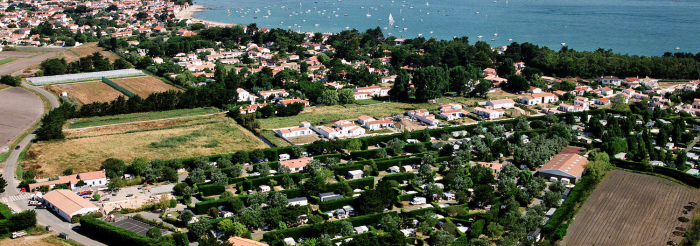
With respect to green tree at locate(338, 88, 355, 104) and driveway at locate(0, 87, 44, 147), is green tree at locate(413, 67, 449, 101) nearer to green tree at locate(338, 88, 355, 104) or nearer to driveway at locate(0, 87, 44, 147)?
green tree at locate(338, 88, 355, 104)

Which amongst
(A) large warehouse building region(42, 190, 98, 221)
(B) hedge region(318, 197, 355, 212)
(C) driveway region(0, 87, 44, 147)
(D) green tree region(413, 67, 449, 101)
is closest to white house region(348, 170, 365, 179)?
(B) hedge region(318, 197, 355, 212)

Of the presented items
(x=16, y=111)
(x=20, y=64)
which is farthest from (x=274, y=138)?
(x=20, y=64)

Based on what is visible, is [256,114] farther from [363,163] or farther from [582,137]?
[582,137]

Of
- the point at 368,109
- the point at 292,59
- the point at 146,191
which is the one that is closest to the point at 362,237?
the point at 146,191

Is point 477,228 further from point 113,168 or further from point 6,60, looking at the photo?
point 6,60

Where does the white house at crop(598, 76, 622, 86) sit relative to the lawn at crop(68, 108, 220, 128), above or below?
above

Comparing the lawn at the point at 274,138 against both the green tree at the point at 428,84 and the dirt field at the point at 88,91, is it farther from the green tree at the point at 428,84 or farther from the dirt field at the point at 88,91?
the dirt field at the point at 88,91

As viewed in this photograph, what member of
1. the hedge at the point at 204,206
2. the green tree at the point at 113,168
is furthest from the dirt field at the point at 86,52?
the hedge at the point at 204,206
